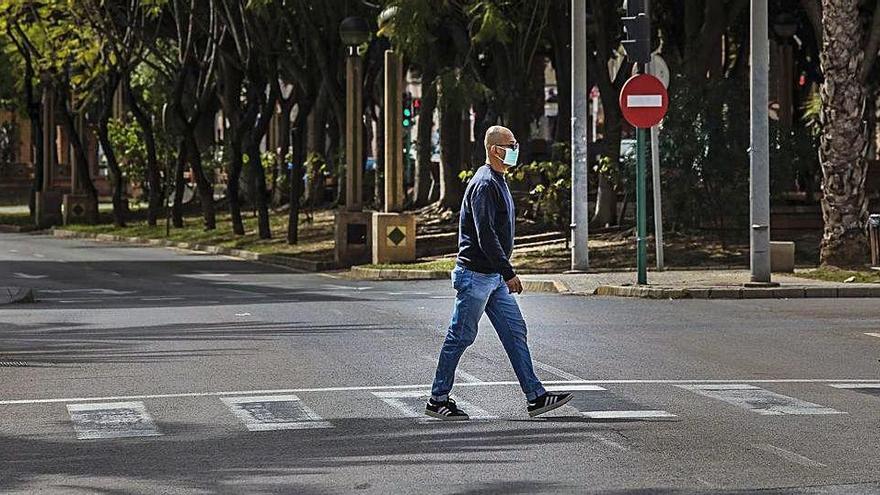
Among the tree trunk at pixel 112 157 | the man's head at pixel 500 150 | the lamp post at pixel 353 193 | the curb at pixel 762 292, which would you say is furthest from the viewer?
the tree trunk at pixel 112 157

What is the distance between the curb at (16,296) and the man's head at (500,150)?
13630mm

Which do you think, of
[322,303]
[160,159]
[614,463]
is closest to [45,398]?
[614,463]

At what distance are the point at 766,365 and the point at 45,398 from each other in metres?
5.88

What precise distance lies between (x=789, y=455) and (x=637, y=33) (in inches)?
614

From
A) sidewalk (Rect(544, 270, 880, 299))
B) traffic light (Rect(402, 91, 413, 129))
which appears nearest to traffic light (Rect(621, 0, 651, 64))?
sidewalk (Rect(544, 270, 880, 299))

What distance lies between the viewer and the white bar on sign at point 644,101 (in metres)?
25.3

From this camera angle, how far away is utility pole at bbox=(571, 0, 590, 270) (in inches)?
1123

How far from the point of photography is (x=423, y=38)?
113 ft

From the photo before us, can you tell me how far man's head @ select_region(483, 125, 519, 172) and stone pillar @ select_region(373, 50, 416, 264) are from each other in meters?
20.5

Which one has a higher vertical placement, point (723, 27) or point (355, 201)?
point (723, 27)

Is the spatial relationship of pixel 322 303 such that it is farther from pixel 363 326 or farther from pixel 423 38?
pixel 423 38

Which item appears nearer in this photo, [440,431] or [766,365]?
[440,431]

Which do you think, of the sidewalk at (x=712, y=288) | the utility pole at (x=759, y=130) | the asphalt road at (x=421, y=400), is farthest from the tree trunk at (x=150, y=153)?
the utility pole at (x=759, y=130)

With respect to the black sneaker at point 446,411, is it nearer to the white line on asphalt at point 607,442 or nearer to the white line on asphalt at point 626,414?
the white line on asphalt at point 626,414
